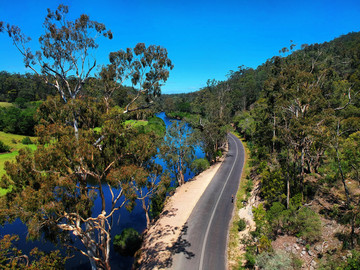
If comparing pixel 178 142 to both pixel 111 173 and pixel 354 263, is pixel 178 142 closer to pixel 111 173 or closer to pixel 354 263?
pixel 111 173

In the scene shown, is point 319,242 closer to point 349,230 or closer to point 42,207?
point 349,230

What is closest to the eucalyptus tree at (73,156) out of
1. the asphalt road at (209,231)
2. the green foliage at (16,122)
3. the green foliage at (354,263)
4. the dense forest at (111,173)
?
the dense forest at (111,173)

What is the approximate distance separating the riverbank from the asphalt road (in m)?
0.65

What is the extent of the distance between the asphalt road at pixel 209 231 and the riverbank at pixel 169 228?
65 centimetres

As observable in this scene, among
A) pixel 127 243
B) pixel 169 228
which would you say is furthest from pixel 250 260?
→ pixel 127 243

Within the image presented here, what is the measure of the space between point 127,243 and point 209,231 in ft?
28.4

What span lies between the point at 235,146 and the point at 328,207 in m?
40.0

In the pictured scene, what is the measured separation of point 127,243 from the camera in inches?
808

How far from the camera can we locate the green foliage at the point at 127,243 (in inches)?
806

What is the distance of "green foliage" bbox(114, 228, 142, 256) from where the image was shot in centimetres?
2047

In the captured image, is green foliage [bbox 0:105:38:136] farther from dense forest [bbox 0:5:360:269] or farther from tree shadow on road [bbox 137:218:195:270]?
tree shadow on road [bbox 137:218:195:270]

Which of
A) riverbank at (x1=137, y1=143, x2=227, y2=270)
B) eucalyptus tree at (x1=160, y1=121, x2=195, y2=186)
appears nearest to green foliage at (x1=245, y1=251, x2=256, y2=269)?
riverbank at (x1=137, y1=143, x2=227, y2=270)

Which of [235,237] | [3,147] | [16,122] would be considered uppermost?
[16,122]

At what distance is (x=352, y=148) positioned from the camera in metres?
13.7
